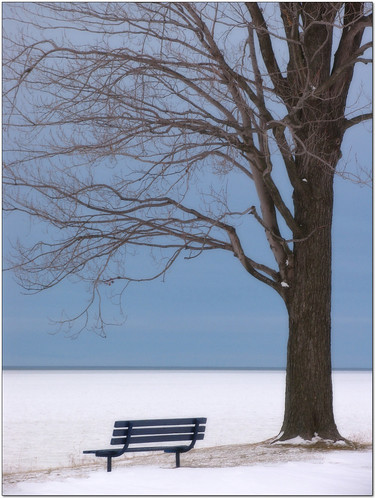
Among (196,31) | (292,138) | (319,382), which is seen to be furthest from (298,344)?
(196,31)

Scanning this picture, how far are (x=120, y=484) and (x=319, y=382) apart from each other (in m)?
4.42

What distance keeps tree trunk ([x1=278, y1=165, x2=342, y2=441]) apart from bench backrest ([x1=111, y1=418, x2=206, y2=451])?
2.31 metres

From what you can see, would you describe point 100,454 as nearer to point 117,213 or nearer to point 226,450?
point 226,450

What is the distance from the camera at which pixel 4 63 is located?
13.3m

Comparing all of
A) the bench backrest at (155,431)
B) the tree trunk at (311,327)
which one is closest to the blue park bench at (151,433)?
the bench backrest at (155,431)

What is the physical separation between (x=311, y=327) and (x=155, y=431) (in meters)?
3.50

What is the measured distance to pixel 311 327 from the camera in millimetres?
13562

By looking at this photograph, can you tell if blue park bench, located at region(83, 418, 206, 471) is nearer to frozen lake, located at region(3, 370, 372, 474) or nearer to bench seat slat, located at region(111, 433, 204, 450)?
A: bench seat slat, located at region(111, 433, 204, 450)

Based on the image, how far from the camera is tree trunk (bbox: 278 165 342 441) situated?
44.2ft

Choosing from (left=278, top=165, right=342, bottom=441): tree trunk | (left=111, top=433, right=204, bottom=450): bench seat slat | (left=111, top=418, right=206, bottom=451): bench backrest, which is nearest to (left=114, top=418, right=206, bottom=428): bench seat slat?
(left=111, top=418, right=206, bottom=451): bench backrest

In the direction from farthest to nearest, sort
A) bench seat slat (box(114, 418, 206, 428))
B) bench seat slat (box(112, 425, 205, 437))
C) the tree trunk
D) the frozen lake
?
the frozen lake < the tree trunk < bench seat slat (box(112, 425, 205, 437)) < bench seat slat (box(114, 418, 206, 428))

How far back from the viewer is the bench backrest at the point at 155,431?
11.1m

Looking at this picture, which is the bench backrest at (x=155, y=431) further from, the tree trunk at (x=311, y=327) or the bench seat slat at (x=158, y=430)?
the tree trunk at (x=311, y=327)

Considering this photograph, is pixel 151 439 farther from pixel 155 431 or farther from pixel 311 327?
pixel 311 327
